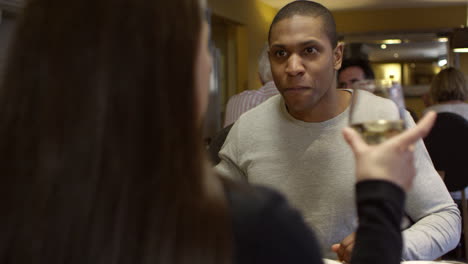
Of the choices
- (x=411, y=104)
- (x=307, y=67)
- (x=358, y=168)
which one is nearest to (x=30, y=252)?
(x=358, y=168)

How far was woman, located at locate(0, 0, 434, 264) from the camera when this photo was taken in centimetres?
68

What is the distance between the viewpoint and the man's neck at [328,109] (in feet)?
5.41

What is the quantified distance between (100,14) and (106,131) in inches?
5.2

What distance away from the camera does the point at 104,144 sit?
68 cm

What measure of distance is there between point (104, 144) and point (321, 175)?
989 mm

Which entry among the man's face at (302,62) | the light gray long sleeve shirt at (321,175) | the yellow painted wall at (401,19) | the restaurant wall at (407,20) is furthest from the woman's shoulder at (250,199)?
the yellow painted wall at (401,19)

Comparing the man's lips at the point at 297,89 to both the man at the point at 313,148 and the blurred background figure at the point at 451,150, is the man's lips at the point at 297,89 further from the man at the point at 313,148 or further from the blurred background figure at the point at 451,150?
the blurred background figure at the point at 451,150

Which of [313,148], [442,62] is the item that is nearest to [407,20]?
[442,62]

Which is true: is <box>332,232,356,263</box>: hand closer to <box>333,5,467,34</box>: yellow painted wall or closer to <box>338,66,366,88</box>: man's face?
<box>338,66,366,88</box>: man's face

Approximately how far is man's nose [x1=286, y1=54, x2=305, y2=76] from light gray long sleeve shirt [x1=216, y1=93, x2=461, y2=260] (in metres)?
0.13

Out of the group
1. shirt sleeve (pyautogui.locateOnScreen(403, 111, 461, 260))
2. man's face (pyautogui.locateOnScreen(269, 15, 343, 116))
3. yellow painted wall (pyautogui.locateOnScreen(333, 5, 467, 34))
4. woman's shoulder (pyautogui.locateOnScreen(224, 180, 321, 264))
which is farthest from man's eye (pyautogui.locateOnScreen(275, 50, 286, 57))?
yellow painted wall (pyautogui.locateOnScreen(333, 5, 467, 34))

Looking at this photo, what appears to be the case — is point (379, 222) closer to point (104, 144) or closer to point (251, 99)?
point (104, 144)

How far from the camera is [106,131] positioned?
68 centimetres

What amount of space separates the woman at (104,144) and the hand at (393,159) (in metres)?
0.22
